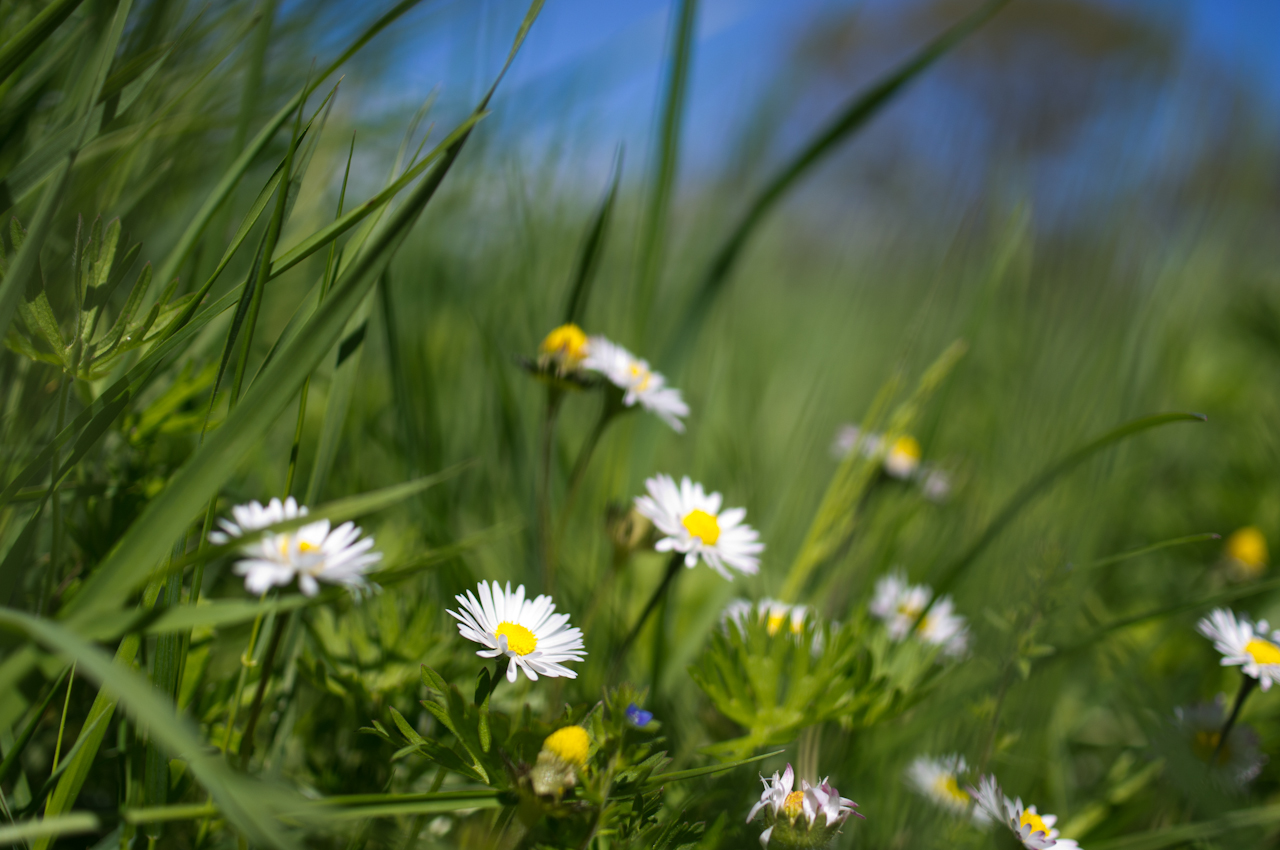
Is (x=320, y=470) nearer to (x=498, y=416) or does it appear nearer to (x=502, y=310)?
(x=498, y=416)

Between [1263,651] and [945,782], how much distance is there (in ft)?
0.69

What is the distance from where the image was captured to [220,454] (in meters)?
0.27

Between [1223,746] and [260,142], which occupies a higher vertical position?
[260,142]

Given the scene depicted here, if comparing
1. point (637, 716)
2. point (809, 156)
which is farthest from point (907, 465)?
point (637, 716)

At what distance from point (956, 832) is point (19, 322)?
562mm

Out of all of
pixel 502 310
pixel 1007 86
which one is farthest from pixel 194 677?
pixel 1007 86

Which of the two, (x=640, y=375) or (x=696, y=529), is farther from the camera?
(x=640, y=375)

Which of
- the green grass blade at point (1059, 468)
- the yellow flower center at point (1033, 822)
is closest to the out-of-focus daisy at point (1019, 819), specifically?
the yellow flower center at point (1033, 822)

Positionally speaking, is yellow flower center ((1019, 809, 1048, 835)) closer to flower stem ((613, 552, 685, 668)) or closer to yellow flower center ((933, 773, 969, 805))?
yellow flower center ((933, 773, 969, 805))

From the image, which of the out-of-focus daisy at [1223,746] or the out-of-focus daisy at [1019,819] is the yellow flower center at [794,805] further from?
the out-of-focus daisy at [1223,746]

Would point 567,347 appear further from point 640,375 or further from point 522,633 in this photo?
point 522,633

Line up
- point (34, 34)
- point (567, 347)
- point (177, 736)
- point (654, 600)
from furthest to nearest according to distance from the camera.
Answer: point (567, 347) → point (654, 600) → point (34, 34) → point (177, 736)

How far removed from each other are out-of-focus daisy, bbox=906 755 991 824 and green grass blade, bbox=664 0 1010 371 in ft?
1.24

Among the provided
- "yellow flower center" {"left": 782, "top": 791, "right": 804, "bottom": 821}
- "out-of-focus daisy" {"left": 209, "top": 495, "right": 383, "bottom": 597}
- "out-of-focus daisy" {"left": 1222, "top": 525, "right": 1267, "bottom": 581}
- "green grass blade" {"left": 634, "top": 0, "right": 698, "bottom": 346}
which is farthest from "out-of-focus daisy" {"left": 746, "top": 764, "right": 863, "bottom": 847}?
"out-of-focus daisy" {"left": 1222, "top": 525, "right": 1267, "bottom": 581}
